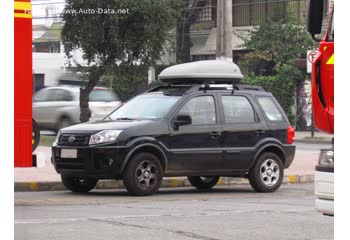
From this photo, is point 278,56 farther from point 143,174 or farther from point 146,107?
point 143,174

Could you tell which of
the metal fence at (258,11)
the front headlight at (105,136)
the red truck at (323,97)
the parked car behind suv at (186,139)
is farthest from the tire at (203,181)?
the metal fence at (258,11)

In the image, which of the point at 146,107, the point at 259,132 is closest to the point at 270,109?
the point at 259,132

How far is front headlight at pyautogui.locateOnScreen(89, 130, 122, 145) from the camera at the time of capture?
44.3ft

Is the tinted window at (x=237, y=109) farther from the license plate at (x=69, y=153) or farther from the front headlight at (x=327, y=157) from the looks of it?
the front headlight at (x=327, y=157)

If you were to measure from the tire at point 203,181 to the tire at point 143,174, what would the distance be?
203 cm

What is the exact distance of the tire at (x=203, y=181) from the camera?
1588cm

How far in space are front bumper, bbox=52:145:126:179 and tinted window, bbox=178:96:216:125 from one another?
1.45 meters

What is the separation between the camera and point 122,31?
30.2 m

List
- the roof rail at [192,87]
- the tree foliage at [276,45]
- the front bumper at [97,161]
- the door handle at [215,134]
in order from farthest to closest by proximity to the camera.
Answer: the tree foliage at [276,45] → the roof rail at [192,87] → the door handle at [215,134] → the front bumper at [97,161]

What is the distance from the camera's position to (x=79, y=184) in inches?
573

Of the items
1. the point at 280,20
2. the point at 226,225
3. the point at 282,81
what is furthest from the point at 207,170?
the point at 280,20

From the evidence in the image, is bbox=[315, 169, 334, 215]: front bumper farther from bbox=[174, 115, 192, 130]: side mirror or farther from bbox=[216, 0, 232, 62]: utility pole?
bbox=[216, 0, 232, 62]: utility pole

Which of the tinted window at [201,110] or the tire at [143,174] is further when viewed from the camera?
the tinted window at [201,110]
